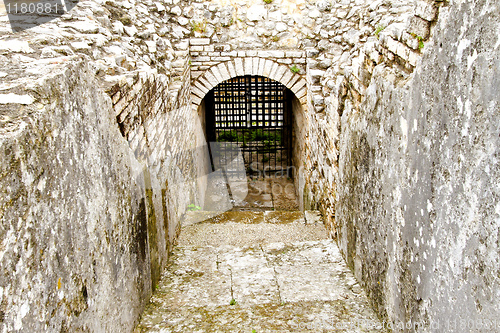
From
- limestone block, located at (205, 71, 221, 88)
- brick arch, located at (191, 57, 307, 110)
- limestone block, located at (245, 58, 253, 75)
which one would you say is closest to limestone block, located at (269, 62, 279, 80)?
brick arch, located at (191, 57, 307, 110)

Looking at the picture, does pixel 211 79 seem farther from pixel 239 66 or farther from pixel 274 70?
pixel 274 70

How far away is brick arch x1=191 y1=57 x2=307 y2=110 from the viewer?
5766 millimetres

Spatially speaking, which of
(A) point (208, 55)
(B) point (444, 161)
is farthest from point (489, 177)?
(A) point (208, 55)

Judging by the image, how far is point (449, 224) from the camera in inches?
61.9

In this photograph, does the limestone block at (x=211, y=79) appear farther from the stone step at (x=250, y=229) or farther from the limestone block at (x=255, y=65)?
the stone step at (x=250, y=229)

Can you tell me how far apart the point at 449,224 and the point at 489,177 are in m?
0.34

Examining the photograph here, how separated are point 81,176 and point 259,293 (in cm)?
184

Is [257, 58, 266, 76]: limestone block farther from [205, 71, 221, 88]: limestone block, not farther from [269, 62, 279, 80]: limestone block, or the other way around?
[205, 71, 221, 88]: limestone block

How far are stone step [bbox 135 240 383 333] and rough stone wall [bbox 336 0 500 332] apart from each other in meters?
0.34

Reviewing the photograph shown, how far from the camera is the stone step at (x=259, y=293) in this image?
2605 mm

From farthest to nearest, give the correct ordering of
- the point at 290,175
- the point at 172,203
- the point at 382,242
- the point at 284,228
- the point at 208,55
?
the point at 290,175
the point at 208,55
the point at 284,228
the point at 172,203
the point at 382,242

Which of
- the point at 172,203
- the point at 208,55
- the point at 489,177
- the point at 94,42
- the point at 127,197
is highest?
the point at 208,55

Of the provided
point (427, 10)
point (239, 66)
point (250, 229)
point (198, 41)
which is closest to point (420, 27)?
point (427, 10)

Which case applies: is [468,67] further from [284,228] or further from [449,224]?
[284,228]
